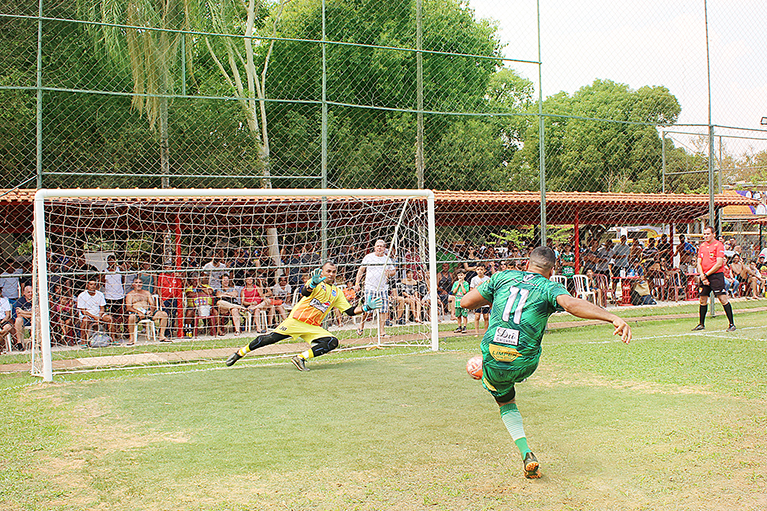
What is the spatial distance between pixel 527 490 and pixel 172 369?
6920 millimetres

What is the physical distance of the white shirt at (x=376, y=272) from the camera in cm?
1225

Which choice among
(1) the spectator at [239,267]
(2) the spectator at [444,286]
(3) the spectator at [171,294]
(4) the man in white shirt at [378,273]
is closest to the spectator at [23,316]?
(3) the spectator at [171,294]

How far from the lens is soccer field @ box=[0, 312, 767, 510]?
15.3 feet

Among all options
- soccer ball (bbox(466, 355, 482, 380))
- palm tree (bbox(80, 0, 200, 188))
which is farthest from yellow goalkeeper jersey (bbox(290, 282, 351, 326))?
palm tree (bbox(80, 0, 200, 188))

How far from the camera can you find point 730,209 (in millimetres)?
27297

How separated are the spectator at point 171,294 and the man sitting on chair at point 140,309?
0.50 ft

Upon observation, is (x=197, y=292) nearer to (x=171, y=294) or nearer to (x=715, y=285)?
(x=171, y=294)

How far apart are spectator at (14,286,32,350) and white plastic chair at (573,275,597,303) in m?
12.5

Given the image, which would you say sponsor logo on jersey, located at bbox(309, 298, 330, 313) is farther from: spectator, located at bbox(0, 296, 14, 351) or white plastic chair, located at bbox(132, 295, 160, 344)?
spectator, located at bbox(0, 296, 14, 351)

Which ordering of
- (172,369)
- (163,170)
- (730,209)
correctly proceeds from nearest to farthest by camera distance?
(172,369)
(163,170)
(730,209)

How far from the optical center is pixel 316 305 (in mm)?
9961

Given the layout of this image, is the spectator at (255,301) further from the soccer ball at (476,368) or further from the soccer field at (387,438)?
the soccer ball at (476,368)

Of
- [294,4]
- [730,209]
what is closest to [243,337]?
[294,4]

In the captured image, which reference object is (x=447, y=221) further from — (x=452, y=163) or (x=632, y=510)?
(x=632, y=510)
